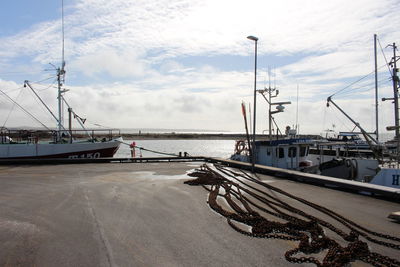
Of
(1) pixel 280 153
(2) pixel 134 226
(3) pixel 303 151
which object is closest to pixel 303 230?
(2) pixel 134 226

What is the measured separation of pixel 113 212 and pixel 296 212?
437 cm

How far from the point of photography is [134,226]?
6699mm

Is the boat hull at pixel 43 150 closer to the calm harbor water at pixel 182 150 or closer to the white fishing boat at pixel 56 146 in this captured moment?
the white fishing boat at pixel 56 146

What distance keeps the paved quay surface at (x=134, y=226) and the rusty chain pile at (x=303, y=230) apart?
0.23 meters

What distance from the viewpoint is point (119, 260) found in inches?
194

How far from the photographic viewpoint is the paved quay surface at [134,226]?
5043 millimetres

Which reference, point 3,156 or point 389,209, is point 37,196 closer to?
point 389,209

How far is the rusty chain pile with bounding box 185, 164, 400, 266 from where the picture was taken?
16.1 feet

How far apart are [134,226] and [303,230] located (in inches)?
133

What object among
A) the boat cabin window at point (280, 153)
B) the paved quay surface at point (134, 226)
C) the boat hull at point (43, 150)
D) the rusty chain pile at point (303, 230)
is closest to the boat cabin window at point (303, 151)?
the boat cabin window at point (280, 153)

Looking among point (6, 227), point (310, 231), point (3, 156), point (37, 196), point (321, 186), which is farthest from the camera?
point (3, 156)

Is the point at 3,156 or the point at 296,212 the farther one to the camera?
the point at 3,156

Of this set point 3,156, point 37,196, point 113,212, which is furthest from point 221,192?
point 3,156

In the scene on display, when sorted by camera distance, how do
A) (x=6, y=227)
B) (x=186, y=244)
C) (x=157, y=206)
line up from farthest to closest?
(x=157, y=206)
(x=6, y=227)
(x=186, y=244)
